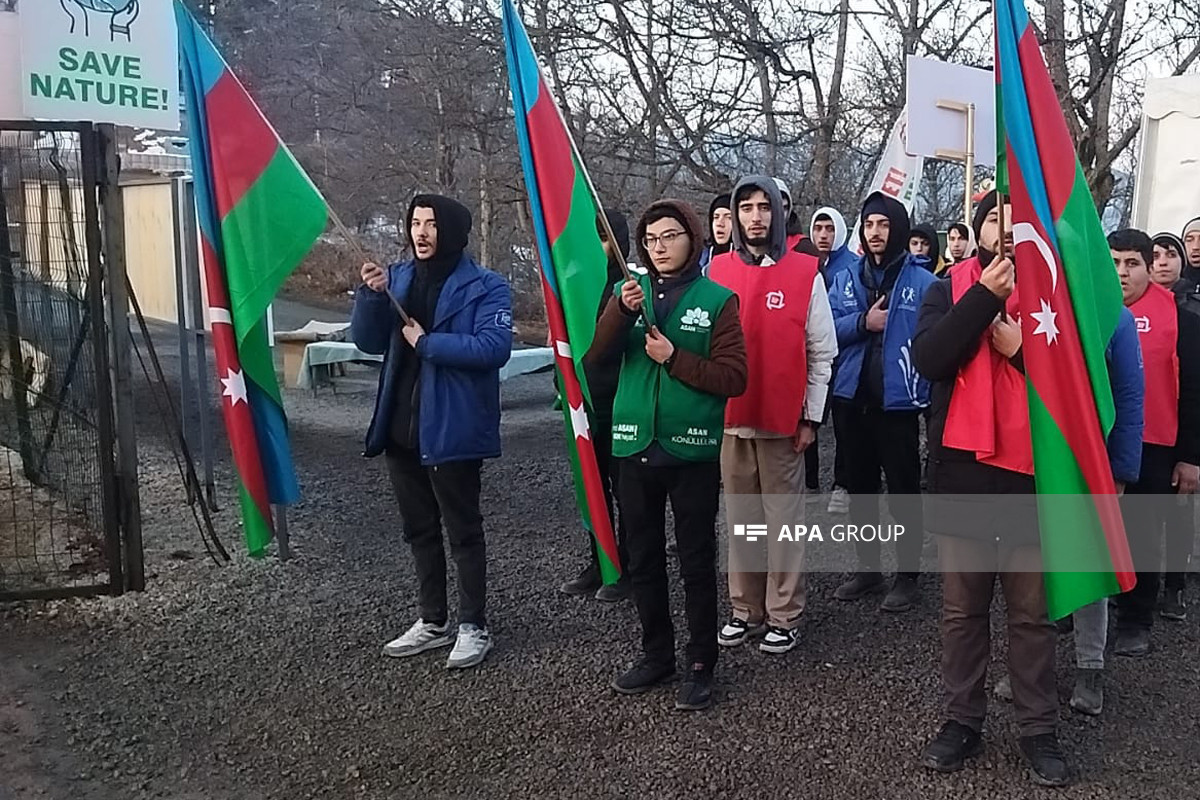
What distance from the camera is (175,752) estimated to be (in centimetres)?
382

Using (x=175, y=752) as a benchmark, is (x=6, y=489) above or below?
above

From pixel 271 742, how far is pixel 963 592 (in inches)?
96.0

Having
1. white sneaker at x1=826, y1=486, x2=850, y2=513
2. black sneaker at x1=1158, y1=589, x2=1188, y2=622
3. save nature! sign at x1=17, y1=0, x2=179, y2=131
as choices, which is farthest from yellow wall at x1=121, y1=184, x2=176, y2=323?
black sneaker at x1=1158, y1=589, x2=1188, y2=622

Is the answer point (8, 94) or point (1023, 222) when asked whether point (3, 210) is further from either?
point (1023, 222)

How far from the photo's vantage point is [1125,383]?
12.2ft

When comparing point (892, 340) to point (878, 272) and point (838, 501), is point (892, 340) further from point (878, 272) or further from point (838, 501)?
point (838, 501)

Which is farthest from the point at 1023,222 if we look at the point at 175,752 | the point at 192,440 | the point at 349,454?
the point at 192,440

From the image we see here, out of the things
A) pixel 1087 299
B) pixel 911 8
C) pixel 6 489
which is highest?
pixel 911 8

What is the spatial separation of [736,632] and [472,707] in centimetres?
123

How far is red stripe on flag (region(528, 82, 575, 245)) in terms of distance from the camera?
3.91 m

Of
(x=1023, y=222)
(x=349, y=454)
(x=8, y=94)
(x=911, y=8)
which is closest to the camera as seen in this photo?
(x=1023, y=222)

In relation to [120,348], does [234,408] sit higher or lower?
lower

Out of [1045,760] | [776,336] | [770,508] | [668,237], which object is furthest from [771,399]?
[1045,760]

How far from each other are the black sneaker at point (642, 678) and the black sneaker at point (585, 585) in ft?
4.01
